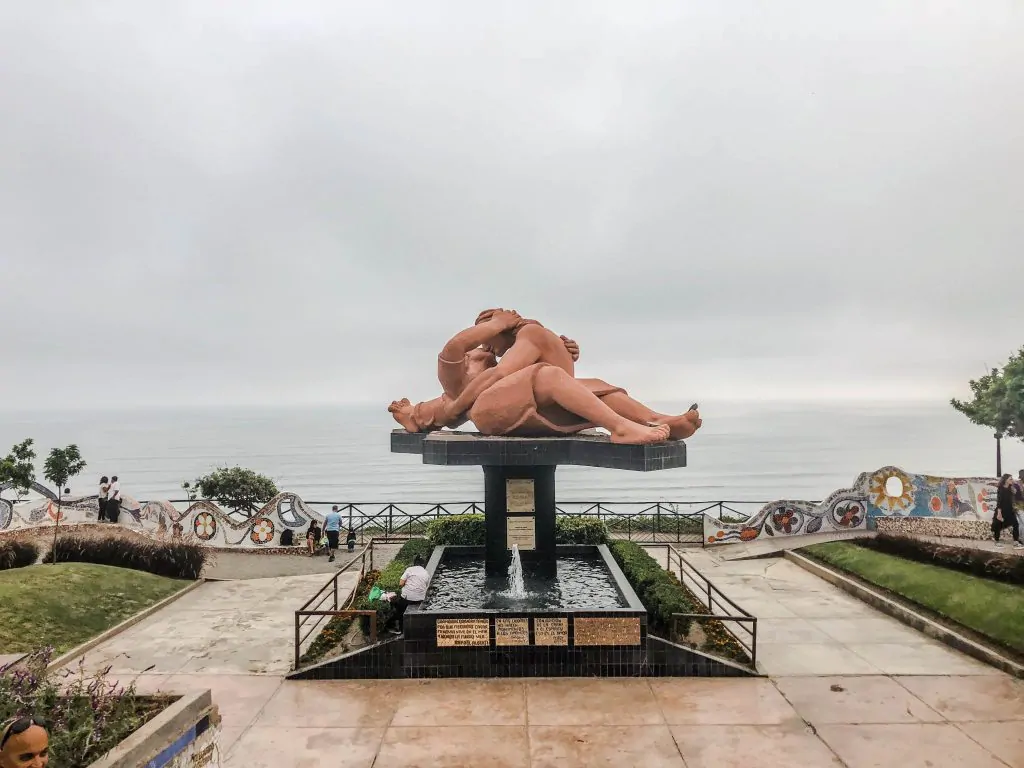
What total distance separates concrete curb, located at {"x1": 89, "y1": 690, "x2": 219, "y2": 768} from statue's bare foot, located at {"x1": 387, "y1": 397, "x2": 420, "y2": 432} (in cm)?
889

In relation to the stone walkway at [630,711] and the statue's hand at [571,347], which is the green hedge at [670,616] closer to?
the stone walkway at [630,711]

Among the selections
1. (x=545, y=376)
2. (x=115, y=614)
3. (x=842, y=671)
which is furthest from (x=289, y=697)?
(x=842, y=671)

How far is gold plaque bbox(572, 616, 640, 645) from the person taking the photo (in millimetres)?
9586

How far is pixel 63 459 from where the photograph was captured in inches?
692

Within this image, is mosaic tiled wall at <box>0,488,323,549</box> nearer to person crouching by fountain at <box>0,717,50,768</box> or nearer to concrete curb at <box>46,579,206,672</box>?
concrete curb at <box>46,579,206,672</box>

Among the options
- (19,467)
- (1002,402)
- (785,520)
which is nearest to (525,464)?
(785,520)

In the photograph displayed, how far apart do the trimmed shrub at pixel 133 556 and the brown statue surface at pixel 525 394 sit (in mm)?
6649

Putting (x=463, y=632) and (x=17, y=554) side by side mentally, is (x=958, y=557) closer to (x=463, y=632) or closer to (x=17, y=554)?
(x=463, y=632)

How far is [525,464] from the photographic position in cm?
1177

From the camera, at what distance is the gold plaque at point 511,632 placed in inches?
A: 380

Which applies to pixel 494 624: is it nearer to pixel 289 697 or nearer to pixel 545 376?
pixel 289 697

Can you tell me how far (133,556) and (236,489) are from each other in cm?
848

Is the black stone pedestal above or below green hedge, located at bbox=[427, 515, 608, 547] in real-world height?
above

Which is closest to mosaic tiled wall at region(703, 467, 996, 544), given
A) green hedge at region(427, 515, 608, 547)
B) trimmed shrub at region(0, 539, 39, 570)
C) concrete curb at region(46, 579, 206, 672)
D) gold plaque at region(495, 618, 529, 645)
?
green hedge at region(427, 515, 608, 547)
